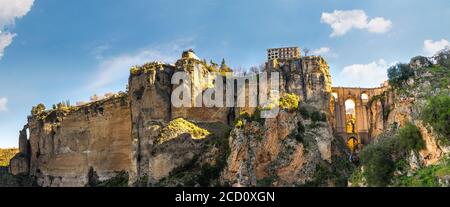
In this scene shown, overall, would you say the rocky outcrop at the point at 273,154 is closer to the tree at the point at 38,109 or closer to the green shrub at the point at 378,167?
the green shrub at the point at 378,167

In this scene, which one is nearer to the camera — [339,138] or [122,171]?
[339,138]

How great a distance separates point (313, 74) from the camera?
185 feet

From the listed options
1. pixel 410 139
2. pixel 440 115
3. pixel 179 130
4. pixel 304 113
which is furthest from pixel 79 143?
pixel 440 115

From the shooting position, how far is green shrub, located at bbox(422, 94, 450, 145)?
88.9 ft

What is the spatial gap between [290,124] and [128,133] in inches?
1050

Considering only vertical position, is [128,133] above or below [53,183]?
above

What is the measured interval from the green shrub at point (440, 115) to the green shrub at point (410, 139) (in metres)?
1.50

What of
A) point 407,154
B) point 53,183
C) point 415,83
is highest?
point 415,83

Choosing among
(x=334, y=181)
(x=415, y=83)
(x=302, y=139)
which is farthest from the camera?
(x=302, y=139)

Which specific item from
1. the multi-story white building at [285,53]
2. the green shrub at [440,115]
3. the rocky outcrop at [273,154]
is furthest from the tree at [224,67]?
the green shrub at [440,115]

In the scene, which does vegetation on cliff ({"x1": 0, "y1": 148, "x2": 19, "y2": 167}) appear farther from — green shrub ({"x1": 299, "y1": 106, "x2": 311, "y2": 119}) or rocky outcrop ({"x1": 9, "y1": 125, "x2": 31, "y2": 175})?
green shrub ({"x1": 299, "y1": 106, "x2": 311, "y2": 119})

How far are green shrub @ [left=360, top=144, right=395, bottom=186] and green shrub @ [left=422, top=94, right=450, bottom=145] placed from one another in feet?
12.4
